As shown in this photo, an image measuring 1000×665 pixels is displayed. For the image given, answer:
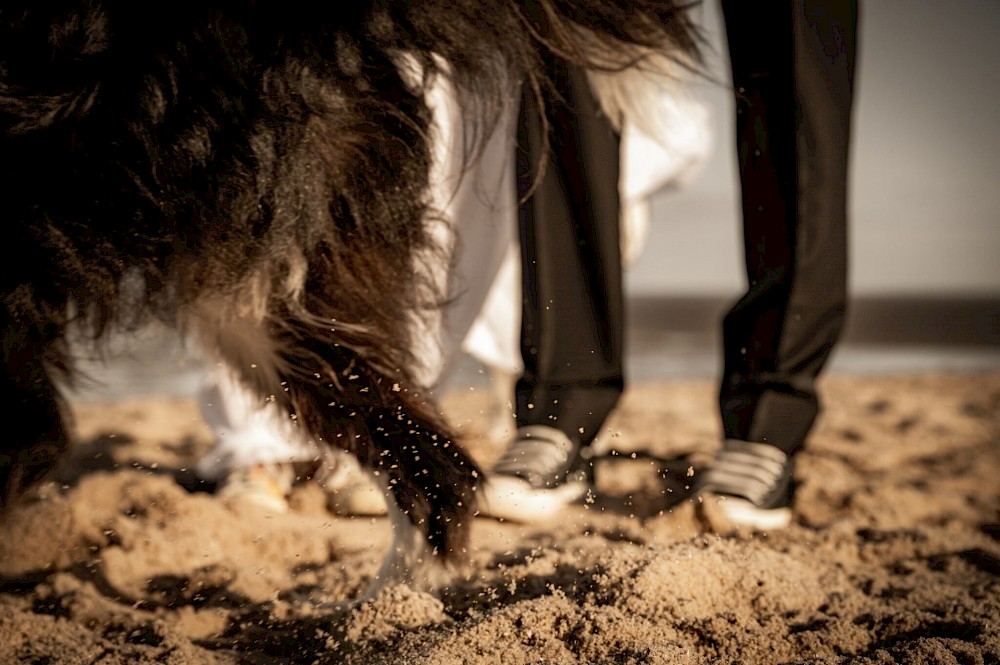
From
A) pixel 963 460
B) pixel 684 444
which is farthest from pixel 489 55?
pixel 963 460

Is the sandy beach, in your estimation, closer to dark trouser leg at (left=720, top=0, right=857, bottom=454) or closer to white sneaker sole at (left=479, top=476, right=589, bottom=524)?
white sneaker sole at (left=479, top=476, right=589, bottom=524)

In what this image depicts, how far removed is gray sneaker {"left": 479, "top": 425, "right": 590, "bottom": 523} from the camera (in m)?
1.98

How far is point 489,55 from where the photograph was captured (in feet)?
4.81

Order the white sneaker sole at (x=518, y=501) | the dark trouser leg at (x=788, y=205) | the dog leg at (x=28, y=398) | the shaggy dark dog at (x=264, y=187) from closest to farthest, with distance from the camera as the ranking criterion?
the shaggy dark dog at (x=264, y=187) < the dog leg at (x=28, y=398) < the dark trouser leg at (x=788, y=205) < the white sneaker sole at (x=518, y=501)

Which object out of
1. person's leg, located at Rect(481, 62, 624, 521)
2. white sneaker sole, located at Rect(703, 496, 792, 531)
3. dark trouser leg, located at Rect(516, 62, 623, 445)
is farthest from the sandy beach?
dark trouser leg, located at Rect(516, 62, 623, 445)

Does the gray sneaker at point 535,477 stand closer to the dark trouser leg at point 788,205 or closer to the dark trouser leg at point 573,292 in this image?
the dark trouser leg at point 573,292

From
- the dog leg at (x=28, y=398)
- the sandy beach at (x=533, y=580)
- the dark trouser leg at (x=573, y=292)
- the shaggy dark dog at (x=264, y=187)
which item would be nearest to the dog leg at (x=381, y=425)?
the shaggy dark dog at (x=264, y=187)

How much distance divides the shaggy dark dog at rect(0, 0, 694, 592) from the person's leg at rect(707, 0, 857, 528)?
0.45 metres

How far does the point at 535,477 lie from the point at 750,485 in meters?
0.52

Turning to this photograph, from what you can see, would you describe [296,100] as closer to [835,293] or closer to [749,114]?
[749,114]

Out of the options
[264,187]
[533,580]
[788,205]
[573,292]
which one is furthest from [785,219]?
[264,187]

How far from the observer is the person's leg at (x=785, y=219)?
1.88 meters

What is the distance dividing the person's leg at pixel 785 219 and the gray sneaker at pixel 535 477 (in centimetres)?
38

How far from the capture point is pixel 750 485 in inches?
76.4
